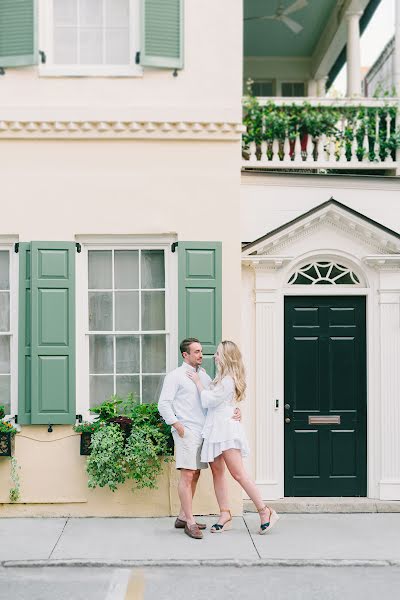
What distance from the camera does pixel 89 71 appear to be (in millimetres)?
9180

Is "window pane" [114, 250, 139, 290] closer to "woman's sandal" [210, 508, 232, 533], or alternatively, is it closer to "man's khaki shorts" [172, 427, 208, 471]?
"man's khaki shorts" [172, 427, 208, 471]

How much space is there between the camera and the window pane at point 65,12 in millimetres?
9344

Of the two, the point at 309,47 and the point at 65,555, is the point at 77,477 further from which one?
the point at 309,47

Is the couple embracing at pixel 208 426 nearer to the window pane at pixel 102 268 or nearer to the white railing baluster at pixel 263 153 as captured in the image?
the window pane at pixel 102 268

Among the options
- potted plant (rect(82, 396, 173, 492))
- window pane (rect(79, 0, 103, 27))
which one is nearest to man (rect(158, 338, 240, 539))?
potted plant (rect(82, 396, 173, 492))

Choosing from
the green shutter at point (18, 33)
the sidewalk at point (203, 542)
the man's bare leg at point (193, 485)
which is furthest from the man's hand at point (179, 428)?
the green shutter at point (18, 33)

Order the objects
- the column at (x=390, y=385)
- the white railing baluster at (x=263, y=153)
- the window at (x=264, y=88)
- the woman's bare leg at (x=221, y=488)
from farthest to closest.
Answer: the window at (x=264, y=88), the white railing baluster at (x=263, y=153), the column at (x=390, y=385), the woman's bare leg at (x=221, y=488)

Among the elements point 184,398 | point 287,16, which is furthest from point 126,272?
point 287,16

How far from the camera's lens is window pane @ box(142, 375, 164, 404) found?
9289 mm

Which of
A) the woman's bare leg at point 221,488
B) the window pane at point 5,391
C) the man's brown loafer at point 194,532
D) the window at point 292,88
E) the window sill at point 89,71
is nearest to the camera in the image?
the man's brown loafer at point 194,532

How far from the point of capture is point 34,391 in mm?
8984

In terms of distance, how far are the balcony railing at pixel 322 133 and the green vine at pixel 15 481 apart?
4.25 m

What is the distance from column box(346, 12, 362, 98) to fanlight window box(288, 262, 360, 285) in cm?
287

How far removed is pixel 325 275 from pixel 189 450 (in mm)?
2687
